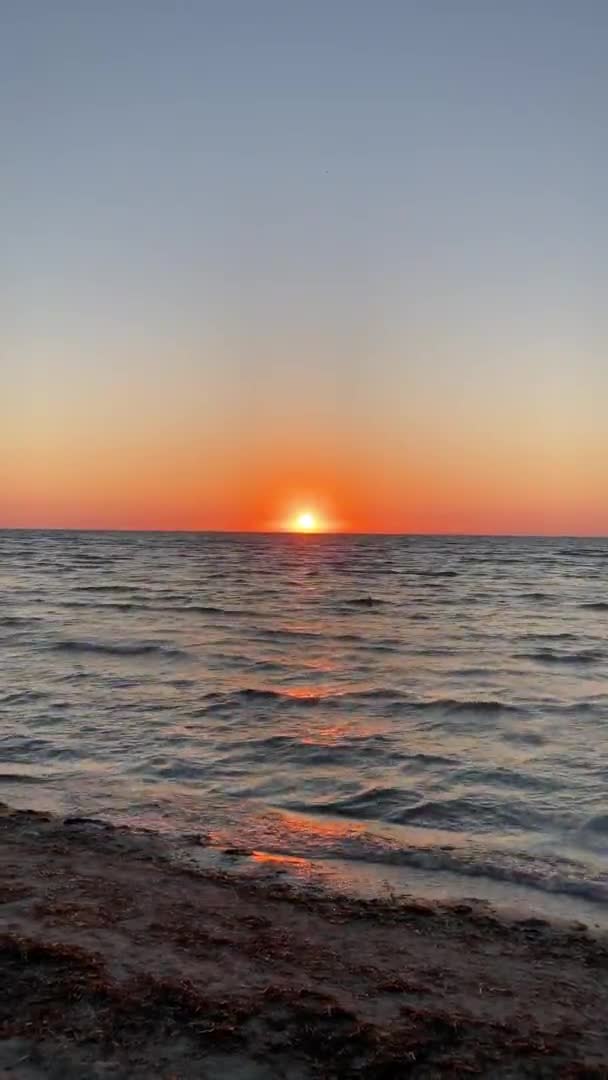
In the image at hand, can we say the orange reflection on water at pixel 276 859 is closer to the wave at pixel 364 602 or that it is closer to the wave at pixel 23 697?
the wave at pixel 23 697

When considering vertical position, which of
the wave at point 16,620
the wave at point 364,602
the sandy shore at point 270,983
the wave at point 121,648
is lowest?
the wave at point 364,602

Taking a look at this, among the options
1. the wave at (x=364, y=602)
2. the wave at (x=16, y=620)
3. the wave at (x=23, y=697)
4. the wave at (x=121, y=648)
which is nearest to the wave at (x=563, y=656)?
the wave at (x=121, y=648)

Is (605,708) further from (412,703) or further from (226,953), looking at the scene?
(226,953)

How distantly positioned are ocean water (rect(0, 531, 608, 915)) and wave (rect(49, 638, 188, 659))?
8 centimetres

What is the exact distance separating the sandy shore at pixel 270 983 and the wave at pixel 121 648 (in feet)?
39.9

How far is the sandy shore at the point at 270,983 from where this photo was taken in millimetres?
3896

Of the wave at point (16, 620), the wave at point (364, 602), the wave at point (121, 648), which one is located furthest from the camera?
the wave at point (364, 602)

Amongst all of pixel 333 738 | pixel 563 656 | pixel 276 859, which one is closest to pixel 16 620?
pixel 333 738

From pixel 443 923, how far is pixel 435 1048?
1.72 m

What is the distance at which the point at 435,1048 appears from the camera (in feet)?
13.2

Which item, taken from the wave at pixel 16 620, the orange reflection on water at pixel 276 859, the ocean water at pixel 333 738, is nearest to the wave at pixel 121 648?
the ocean water at pixel 333 738

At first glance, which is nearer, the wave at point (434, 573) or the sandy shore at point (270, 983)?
the sandy shore at point (270, 983)

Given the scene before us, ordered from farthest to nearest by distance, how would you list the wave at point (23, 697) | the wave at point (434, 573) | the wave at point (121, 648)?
the wave at point (434, 573) → the wave at point (121, 648) → the wave at point (23, 697)

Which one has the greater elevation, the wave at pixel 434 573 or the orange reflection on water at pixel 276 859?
the wave at pixel 434 573
